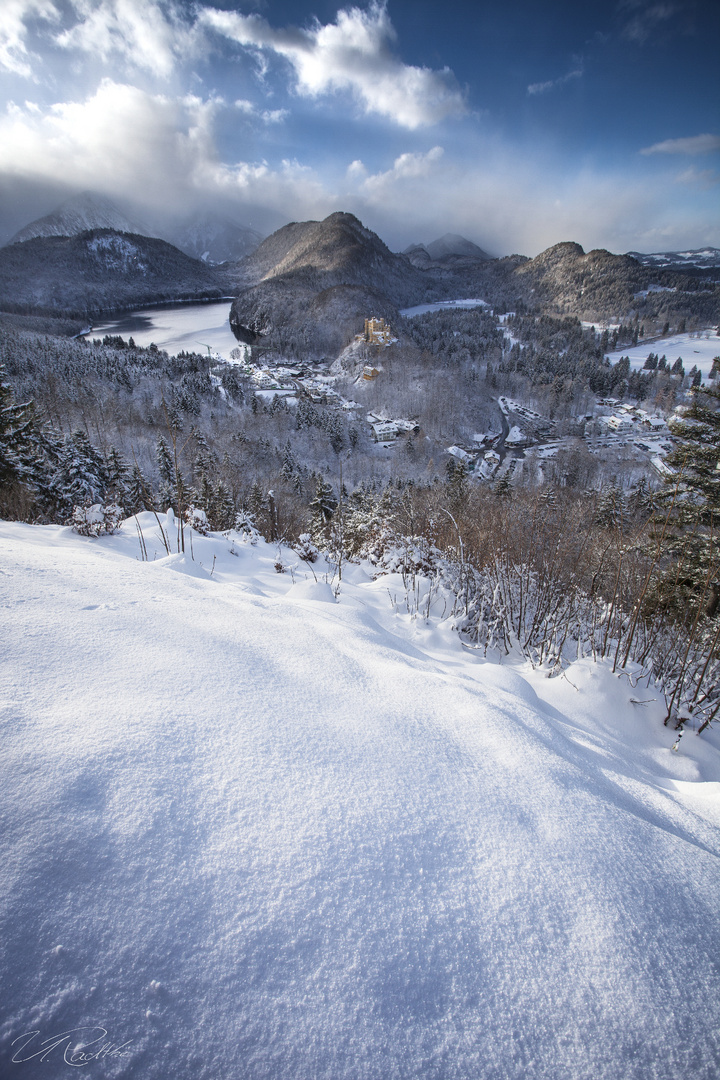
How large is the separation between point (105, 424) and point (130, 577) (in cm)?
4661

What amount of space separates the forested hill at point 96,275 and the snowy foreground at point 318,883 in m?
154

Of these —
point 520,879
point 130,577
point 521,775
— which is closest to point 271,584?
point 130,577

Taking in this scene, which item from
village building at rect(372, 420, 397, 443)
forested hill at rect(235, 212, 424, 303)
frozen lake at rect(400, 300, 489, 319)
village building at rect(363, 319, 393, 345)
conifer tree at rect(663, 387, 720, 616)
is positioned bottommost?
village building at rect(372, 420, 397, 443)

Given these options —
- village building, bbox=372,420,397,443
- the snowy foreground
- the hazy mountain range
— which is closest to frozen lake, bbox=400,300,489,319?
the hazy mountain range

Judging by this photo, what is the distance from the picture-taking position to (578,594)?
5.06 metres

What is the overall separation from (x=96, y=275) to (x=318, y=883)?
200718 millimetres

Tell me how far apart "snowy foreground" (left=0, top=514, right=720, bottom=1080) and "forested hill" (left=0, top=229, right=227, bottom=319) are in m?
154

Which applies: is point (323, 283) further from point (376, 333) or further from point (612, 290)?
point (612, 290)

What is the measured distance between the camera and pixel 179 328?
107875 millimetres

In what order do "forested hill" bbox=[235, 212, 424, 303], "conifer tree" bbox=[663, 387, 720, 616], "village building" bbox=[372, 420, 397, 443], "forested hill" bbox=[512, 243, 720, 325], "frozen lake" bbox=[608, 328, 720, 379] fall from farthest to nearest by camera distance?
"forested hill" bbox=[235, 212, 424, 303] < "forested hill" bbox=[512, 243, 720, 325] < "frozen lake" bbox=[608, 328, 720, 379] < "village building" bbox=[372, 420, 397, 443] < "conifer tree" bbox=[663, 387, 720, 616]

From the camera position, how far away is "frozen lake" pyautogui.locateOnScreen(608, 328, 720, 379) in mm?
87625

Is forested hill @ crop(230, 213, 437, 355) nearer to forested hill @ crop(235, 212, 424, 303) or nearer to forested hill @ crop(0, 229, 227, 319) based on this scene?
forested hill @ crop(235, 212, 424, 303)

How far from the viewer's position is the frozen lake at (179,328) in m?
89.4

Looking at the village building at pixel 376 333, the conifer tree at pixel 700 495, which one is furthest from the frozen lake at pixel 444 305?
the conifer tree at pixel 700 495
